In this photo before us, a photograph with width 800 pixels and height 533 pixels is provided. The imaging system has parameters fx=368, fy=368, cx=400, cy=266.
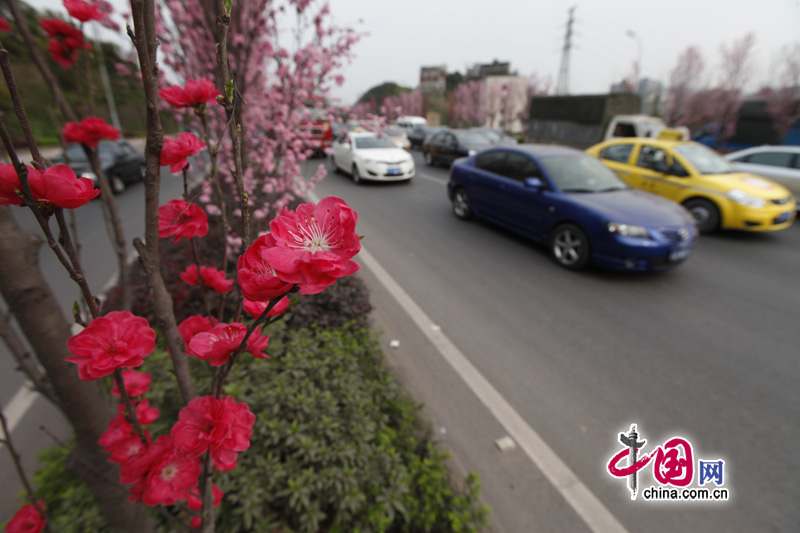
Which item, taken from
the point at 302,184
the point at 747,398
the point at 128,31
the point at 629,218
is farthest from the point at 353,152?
the point at 128,31

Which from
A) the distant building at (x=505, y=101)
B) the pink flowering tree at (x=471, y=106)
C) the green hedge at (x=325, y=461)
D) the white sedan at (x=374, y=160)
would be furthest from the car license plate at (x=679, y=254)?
the pink flowering tree at (x=471, y=106)

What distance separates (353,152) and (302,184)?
6615 millimetres

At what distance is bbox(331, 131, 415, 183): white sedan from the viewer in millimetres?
10773

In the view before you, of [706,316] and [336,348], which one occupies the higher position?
[336,348]

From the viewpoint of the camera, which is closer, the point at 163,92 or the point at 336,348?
the point at 163,92

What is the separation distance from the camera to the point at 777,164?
8.20 meters

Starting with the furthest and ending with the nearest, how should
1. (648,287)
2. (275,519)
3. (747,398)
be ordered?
(648,287), (747,398), (275,519)

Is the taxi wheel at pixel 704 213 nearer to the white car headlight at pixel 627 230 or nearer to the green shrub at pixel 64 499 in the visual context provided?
the white car headlight at pixel 627 230

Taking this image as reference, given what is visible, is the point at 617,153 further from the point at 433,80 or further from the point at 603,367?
the point at 433,80

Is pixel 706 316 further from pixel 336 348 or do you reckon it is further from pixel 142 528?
pixel 142 528

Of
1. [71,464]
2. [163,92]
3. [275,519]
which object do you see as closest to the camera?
[163,92]

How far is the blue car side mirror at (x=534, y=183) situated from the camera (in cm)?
553

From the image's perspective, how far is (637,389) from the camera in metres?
3.12

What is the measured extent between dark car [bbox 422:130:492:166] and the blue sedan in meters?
6.37
